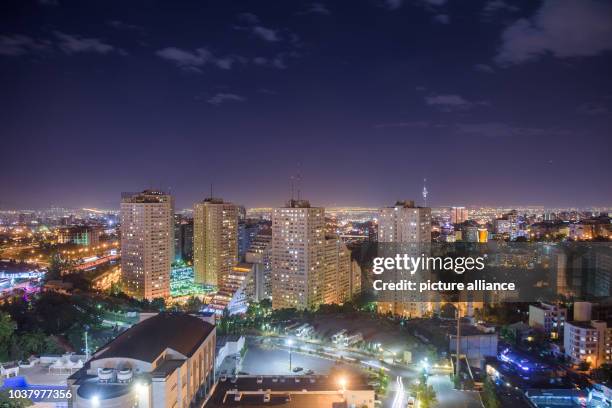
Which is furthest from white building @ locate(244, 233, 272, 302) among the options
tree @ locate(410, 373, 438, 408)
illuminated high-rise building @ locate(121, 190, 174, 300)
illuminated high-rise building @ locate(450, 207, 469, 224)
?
illuminated high-rise building @ locate(450, 207, 469, 224)

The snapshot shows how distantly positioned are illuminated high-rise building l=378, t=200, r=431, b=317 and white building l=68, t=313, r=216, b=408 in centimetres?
600

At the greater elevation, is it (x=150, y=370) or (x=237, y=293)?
(x=150, y=370)

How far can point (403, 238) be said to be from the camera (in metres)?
12.4

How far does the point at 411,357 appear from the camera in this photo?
7.68 m

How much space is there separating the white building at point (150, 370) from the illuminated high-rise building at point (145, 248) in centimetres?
732

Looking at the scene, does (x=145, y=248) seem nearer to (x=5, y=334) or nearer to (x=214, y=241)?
(x=214, y=241)

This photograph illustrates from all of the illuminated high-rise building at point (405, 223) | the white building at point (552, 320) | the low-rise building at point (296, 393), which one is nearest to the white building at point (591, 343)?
the white building at point (552, 320)

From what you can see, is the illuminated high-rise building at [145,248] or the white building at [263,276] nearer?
the white building at [263,276]

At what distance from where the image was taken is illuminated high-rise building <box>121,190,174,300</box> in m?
13.8

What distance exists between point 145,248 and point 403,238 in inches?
271

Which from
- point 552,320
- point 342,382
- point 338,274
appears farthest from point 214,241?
point 342,382

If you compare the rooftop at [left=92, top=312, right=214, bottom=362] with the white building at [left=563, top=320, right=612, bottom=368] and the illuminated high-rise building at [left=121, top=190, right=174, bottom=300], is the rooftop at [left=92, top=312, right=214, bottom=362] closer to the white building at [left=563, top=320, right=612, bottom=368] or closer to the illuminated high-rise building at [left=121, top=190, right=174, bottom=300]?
the white building at [left=563, top=320, right=612, bottom=368]

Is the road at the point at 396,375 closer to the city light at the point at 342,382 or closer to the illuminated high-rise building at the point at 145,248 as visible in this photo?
the city light at the point at 342,382

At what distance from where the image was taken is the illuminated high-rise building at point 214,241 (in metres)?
15.9
